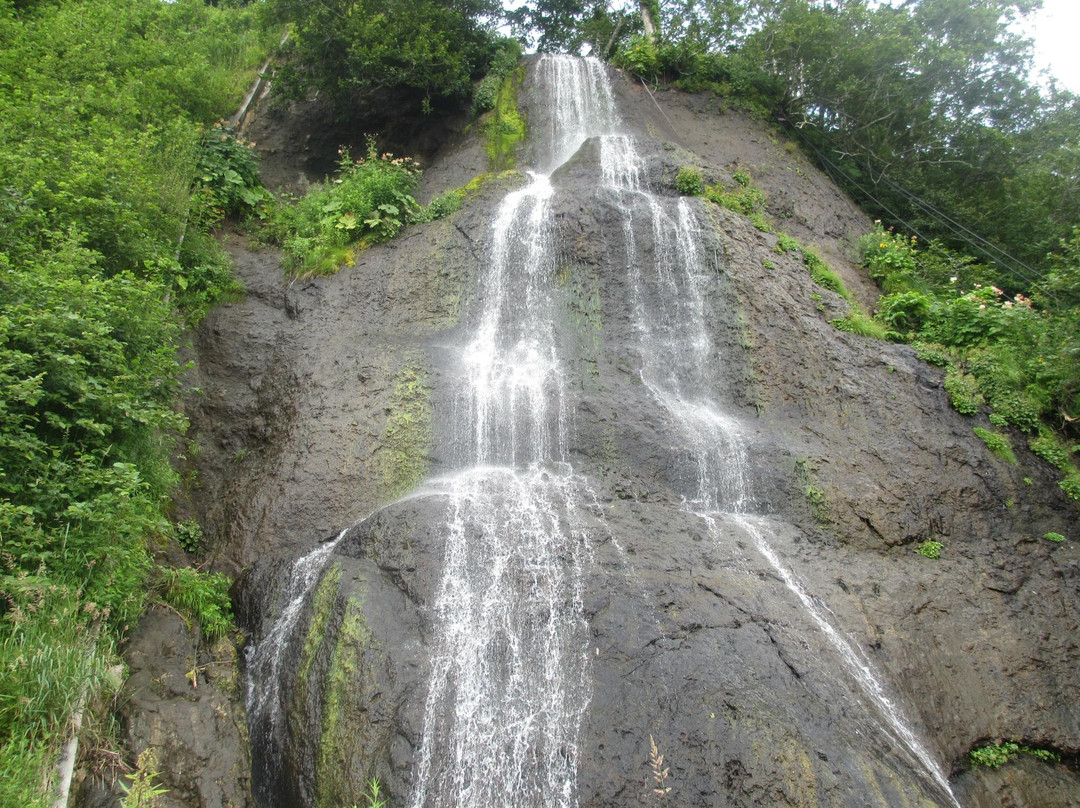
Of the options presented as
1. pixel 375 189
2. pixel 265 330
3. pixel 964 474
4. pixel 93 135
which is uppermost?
pixel 93 135

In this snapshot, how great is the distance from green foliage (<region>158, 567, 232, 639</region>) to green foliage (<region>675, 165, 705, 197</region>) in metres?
10.4

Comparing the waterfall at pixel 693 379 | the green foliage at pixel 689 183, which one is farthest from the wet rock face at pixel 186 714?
the green foliage at pixel 689 183

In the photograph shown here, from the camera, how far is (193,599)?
20.8ft

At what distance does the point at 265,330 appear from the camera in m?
9.98

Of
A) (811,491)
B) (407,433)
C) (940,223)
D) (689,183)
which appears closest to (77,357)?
(407,433)

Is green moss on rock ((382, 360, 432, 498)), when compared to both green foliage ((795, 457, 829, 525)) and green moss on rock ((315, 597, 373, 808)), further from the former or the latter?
green foliage ((795, 457, 829, 525))

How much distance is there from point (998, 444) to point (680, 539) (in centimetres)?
515

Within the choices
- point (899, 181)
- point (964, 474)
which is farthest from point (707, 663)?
point (899, 181)

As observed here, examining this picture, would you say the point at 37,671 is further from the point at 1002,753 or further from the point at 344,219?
the point at 344,219

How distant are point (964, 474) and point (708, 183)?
7.22 m

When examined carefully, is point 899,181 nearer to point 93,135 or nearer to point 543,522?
point 543,522

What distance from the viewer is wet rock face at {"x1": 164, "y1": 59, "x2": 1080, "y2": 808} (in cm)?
519

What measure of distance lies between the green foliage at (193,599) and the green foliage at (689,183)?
34.1 feet

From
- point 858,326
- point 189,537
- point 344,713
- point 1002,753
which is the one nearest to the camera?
point 344,713
